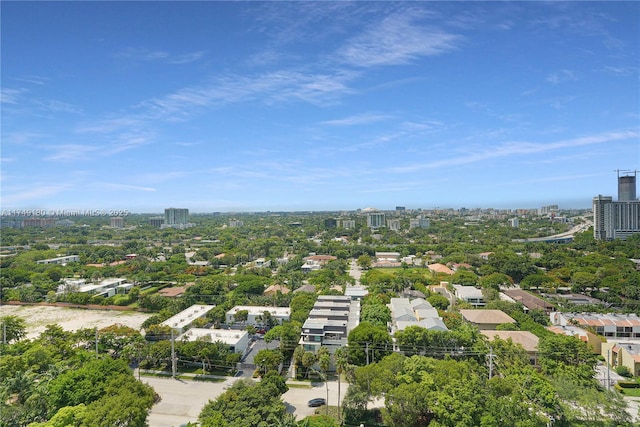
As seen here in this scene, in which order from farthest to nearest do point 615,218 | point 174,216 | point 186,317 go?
point 174,216 → point 615,218 → point 186,317

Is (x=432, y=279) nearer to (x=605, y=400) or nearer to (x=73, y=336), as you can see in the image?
(x=605, y=400)

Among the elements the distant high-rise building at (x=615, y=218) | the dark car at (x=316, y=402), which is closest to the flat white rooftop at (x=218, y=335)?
the dark car at (x=316, y=402)

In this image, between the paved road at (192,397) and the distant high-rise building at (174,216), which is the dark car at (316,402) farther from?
the distant high-rise building at (174,216)

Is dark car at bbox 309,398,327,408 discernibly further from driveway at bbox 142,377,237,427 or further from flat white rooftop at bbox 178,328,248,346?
flat white rooftop at bbox 178,328,248,346

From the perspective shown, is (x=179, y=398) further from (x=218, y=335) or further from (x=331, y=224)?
(x=331, y=224)

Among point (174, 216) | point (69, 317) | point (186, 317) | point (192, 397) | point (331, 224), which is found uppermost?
point (174, 216)

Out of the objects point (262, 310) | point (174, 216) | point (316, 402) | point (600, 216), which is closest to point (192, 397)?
point (316, 402)

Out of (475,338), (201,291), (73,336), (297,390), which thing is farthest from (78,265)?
(475,338)
